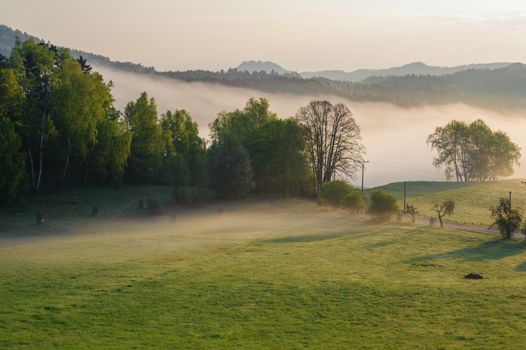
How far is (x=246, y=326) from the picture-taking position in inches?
1163

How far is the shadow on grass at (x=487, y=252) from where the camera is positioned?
4913cm

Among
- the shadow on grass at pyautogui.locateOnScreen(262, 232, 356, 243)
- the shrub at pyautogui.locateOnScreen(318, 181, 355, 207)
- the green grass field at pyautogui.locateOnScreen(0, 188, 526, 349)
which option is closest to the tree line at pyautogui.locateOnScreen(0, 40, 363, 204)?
the shrub at pyautogui.locateOnScreen(318, 181, 355, 207)

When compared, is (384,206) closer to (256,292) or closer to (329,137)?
(329,137)

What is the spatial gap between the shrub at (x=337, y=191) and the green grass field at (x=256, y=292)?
22.6 meters

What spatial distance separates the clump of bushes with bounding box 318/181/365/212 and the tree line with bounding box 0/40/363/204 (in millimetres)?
12065

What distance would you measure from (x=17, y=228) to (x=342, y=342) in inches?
1736

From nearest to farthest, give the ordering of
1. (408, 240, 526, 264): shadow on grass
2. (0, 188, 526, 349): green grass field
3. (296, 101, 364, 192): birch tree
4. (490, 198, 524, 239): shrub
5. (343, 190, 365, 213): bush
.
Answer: (0, 188, 526, 349): green grass field < (408, 240, 526, 264): shadow on grass < (490, 198, 524, 239): shrub < (343, 190, 365, 213): bush < (296, 101, 364, 192): birch tree

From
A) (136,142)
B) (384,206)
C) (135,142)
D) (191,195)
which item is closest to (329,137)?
(384,206)

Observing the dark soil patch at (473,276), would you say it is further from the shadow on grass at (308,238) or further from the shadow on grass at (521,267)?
the shadow on grass at (308,238)

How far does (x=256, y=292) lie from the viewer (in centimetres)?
3484

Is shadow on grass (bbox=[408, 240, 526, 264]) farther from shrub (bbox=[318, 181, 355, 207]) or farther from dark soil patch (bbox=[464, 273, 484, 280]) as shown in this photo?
shrub (bbox=[318, 181, 355, 207])

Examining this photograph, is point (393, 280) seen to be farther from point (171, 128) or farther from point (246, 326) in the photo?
point (171, 128)

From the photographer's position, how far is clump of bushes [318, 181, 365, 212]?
8044cm

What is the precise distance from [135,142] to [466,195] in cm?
6140
